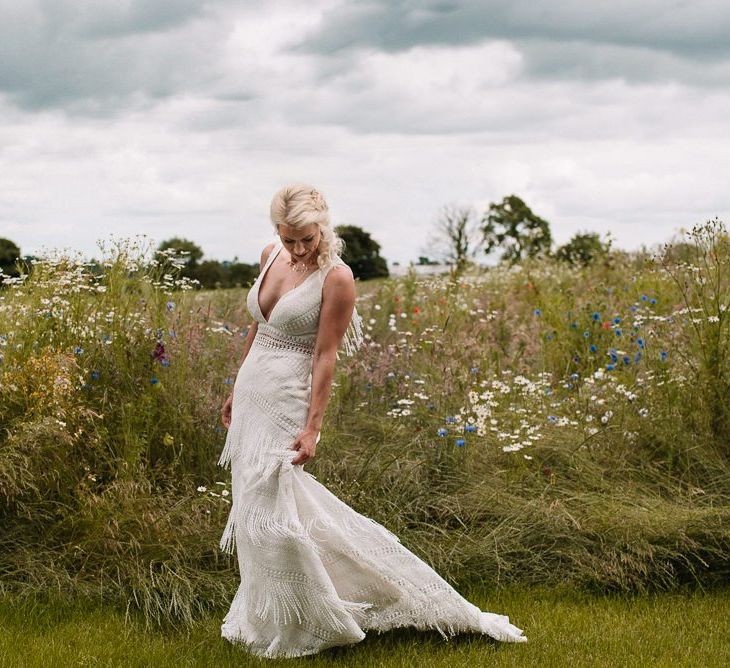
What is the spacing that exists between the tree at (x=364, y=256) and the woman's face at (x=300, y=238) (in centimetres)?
1282

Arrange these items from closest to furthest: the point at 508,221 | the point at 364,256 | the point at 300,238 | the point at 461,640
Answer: the point at 300,238 < the point at 461,640 < the point at 364,256 < the point at 508,221

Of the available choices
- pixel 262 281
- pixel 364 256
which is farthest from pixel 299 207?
pixel 364 256

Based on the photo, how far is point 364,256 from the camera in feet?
58.2

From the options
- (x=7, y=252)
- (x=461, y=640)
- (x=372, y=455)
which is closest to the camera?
(x=461, y=640)

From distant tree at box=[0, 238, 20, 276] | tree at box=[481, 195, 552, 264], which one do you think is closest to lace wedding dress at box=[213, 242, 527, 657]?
distant tree at box=[0, 238, 20, 276]

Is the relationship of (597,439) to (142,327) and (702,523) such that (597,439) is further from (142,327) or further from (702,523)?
(142,327)

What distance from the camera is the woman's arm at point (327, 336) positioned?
4195 millimetres

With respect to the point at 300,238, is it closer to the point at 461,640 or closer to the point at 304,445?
the point at 304,445

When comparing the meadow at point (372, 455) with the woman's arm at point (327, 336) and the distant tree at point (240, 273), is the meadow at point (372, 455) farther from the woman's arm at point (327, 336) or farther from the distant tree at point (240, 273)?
the distant tree at point (240, 273)

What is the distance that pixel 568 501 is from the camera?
6094 millimetres

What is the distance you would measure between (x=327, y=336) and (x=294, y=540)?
876 millimetres

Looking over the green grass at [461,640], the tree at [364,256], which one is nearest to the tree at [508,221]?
the tree at [364,256]

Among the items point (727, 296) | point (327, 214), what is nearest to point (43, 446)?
point (327, 214)

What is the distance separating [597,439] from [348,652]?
2930mm
